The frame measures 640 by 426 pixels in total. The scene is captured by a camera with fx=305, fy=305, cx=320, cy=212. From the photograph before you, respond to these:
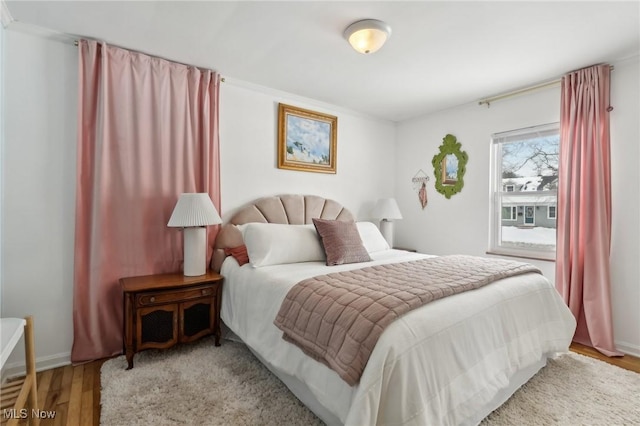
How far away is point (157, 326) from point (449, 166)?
354 centimetres

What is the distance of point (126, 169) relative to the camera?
2.40 m

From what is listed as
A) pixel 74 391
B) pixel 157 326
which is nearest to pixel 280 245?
pixel 157 326

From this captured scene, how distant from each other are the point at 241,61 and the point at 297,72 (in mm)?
508

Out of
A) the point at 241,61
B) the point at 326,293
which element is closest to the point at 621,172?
the point at 326,293

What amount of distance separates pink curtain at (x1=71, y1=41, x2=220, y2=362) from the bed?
0.74m

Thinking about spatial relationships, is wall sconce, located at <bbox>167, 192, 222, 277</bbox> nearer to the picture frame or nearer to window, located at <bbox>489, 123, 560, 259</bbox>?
the picture frame

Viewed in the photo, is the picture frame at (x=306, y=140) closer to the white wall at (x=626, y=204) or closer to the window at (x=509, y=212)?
the window at (x=509, y=212)

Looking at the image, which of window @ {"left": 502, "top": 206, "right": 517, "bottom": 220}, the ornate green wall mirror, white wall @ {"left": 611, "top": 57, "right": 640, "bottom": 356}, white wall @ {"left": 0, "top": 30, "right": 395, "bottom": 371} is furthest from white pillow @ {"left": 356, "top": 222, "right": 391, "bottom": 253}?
white wall @ {"left": 0, "top": 30, "right": 395, "bottom": 371}

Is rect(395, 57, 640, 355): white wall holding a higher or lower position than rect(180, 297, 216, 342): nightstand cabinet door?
higher

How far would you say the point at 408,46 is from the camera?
2.33 metres

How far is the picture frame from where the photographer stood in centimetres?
334

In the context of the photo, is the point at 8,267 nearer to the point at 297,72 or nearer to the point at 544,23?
the point at 297,72

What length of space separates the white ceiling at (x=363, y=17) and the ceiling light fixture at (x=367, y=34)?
0.05 metres

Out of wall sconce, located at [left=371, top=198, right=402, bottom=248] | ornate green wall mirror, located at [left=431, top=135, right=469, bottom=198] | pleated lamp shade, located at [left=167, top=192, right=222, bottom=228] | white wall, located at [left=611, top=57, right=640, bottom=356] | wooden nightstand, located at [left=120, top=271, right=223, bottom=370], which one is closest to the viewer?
wooden nightstand, located at [left=120, top=271, right=223, bottom=370]
